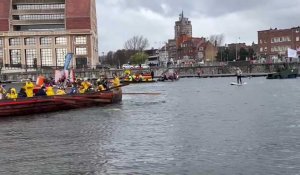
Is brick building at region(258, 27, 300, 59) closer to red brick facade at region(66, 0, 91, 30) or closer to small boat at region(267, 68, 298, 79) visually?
red brick facade at region(66, 0, 91, 30)

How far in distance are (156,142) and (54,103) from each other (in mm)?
16874

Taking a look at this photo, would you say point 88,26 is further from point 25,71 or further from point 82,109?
point 82,109

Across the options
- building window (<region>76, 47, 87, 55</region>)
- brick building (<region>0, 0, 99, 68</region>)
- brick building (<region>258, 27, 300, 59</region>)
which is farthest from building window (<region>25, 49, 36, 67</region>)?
brick building (<region>258, 27, 300, 59</region>)

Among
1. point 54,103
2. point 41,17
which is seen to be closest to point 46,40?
point 41,17

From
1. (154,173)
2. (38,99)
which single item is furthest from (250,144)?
(38,99)

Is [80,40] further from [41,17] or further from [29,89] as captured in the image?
[29,89]

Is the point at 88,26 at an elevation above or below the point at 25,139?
above

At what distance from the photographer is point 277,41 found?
585 feet

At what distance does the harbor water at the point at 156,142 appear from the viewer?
1686 centimetres

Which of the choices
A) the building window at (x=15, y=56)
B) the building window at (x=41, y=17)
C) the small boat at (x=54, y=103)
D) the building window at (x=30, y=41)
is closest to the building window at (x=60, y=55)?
the building window at (x=30, y=41)

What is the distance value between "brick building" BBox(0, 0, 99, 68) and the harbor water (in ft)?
475

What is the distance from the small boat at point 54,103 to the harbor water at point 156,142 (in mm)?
1002

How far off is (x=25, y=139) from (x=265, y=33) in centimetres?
16745

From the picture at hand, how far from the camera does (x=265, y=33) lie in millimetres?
182125
